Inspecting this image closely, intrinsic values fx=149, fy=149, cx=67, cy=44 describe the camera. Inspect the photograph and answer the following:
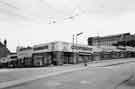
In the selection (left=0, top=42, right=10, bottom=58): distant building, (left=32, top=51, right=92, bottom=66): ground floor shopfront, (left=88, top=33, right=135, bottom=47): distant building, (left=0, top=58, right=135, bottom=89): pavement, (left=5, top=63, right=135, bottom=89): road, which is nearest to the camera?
(left=5, top=63, right=135, bottom=89): road

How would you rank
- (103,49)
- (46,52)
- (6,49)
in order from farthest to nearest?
1. (6,49)
2. (103,49)
3. (46,52)

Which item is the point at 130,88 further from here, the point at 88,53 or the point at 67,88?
the point at 88,53

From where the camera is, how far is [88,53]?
48.0 m

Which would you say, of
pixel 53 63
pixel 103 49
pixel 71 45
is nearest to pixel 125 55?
pixel 103 49

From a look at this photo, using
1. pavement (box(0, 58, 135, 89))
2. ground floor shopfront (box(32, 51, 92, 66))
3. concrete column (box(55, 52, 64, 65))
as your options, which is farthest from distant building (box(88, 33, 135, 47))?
pavement (box(0, 58, 135, 89))

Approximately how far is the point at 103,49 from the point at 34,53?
25528mm

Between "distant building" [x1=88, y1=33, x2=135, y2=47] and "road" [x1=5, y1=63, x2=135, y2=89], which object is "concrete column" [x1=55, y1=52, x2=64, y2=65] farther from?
"distant building" [x1=88, y1=33, x2=135, y2=47]

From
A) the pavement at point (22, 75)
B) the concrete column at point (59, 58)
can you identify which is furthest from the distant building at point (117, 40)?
the pavement at point (22, 75)

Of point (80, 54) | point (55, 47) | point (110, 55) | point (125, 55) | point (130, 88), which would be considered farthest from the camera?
point (125, 55)

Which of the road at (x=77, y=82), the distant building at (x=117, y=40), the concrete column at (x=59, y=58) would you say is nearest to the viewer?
the road at (x=77, y=82)

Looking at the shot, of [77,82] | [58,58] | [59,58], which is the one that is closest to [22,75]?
[77,82]

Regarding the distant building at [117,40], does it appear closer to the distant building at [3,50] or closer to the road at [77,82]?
the distant building at [3,50]

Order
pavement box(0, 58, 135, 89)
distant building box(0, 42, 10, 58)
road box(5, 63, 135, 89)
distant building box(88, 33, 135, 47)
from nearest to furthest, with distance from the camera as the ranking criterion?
1. road box(5, 63, 135, 89)
2. pavement box(0, 58, 135, 89)
3. distant building box(0, 42, 10, 58)
4. distant building box(88, 33, 135, 47)

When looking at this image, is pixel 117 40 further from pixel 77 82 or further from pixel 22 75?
pixel 77 82
